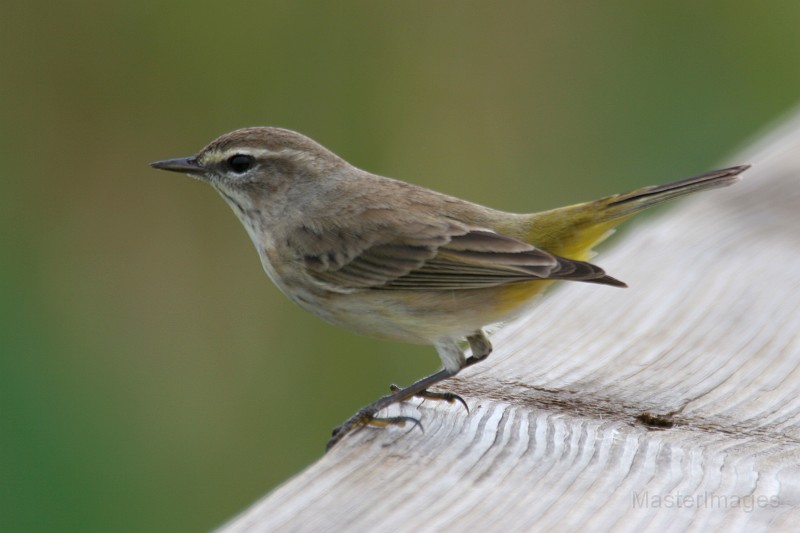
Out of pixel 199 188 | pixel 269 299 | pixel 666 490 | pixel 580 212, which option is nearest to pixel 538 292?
pixel 580 212

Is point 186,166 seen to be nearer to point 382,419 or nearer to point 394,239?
point 394,239

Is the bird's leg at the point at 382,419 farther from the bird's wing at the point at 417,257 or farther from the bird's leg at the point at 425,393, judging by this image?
the bird's wing at the point at 417,257

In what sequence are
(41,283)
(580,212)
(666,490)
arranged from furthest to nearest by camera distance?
(41,283) → (580,212) → (666,490)

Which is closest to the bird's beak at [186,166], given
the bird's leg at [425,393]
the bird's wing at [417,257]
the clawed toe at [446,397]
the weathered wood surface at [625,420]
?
the bird's wing at [417,257]

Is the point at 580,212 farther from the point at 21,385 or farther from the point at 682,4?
the point at 682,4

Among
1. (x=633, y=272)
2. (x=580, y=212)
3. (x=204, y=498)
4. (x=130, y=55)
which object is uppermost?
(x=130, y=55)

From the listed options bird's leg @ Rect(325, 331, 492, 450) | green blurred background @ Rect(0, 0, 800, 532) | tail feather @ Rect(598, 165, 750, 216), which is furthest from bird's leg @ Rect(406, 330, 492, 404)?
green blurred background @ Rect(0, 0, 800, 532)

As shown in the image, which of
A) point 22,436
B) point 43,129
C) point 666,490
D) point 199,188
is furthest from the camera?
point 199,188

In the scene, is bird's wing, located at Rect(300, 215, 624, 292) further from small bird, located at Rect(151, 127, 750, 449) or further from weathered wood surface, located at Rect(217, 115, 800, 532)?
weathered wood surface, located at Rect(217, 115, 800, 532)
